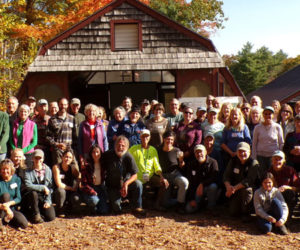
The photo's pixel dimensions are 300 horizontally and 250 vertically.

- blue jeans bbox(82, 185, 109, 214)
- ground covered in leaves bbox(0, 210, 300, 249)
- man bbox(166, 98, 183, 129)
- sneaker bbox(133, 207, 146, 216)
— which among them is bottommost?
ground covered in leaves bbox(0, 210, 300, 249)

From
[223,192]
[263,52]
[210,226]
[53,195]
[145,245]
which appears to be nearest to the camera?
[145,245]

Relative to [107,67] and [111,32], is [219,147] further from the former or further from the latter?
[111,32]

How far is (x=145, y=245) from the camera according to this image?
4.80 metres

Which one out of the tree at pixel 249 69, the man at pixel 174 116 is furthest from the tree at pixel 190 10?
the man at pixel 174 116

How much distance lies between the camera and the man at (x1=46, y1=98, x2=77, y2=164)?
6312 mm

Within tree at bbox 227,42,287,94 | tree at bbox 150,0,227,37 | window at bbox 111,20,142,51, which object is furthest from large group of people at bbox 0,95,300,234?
tree at bbox 227,42,287,94

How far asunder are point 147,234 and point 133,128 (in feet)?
7.46

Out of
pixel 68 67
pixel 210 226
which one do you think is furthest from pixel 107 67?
pixel 210 226

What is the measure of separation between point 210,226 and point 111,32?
8.43 m

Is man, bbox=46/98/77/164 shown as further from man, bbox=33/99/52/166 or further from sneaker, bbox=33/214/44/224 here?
sneaker, bbox=33/214/44/224

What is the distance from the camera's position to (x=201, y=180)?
20.5 feet

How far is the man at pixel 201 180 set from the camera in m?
6.14

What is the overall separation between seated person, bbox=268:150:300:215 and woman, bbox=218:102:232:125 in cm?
131

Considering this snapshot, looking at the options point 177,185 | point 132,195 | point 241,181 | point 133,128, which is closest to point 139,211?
point 132,195
